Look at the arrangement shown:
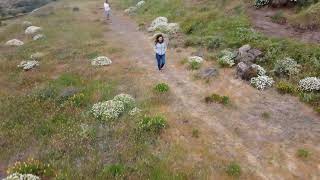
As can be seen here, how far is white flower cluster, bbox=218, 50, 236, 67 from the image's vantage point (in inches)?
1031

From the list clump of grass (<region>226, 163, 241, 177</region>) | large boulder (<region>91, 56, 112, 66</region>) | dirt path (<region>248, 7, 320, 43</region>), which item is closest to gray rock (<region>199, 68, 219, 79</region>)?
dirt path (<region>248, 7, 320, 43</region>)

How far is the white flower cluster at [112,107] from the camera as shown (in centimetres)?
2052

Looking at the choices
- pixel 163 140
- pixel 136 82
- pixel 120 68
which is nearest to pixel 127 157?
pixel 163 140

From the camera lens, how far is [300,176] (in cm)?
1539

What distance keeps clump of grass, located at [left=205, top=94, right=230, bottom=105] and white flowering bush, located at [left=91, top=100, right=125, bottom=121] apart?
185 inches

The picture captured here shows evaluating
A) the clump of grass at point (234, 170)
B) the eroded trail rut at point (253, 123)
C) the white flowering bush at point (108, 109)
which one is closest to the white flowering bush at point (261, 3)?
the eroded trail rut at point (253, 123)

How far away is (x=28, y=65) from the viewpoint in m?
30.3

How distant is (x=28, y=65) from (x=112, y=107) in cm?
1231

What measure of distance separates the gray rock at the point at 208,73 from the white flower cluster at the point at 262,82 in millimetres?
2718

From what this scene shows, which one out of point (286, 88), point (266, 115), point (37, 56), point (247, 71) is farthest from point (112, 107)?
point (37, 56)

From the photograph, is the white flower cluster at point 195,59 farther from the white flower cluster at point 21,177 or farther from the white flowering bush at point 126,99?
the white flower cluster at point 21,177

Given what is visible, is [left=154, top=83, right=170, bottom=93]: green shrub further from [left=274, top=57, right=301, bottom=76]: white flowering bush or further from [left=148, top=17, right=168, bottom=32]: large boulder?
[left=148, top=17, right=168, bottom=32]: large boulder

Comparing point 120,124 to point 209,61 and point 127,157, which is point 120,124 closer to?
point 127,157

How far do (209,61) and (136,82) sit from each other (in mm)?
5683
